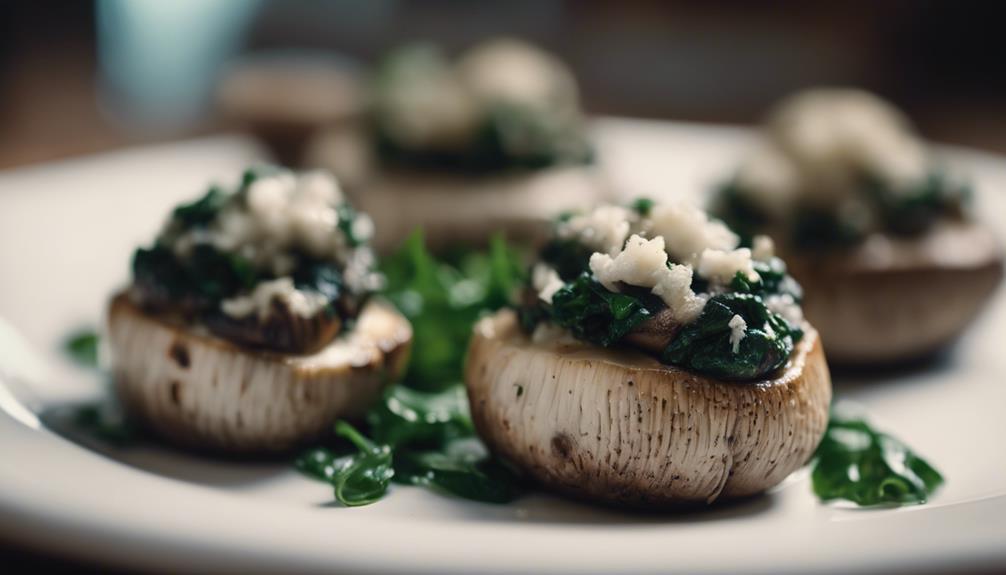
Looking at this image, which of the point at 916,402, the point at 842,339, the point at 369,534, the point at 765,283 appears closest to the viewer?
the point at 369,534

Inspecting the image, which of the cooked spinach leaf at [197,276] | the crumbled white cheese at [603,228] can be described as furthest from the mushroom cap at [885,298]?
the cooked spinach leaf at [197,276]

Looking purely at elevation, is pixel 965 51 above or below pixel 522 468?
above

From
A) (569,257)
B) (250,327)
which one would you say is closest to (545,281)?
(569,257)

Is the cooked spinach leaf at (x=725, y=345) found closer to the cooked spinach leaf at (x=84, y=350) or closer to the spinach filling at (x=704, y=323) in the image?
the spinach filling at (x=704, y=323)

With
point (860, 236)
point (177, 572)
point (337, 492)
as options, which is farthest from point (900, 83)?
point (177, 572)

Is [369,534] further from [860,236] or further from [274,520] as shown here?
[860,236]

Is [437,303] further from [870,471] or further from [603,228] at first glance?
[870,471]
